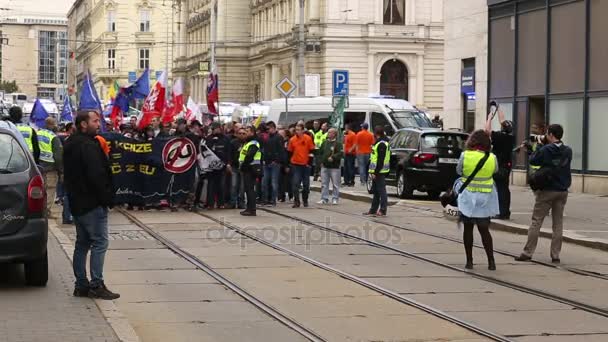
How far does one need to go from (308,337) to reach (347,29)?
191ft

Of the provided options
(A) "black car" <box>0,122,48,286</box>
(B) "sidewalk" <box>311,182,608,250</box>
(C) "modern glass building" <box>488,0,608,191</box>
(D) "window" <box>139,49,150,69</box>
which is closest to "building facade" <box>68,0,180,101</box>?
(D) "window" <box>139,49,150,69</box>

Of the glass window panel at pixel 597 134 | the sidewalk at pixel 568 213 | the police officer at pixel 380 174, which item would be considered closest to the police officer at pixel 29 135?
the police officer at pixel 380 174

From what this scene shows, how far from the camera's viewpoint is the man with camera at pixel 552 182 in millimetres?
14602

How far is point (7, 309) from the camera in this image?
10406 millimetres

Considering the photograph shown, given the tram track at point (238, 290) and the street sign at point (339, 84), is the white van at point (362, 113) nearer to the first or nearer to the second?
the street sign at point (339, 84)

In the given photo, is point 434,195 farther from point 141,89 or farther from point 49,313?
point 49,313

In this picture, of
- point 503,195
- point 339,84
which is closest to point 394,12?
point 339,84

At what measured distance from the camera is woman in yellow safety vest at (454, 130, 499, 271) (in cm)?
1380

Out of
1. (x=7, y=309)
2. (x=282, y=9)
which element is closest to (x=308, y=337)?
(x=7, y=309)

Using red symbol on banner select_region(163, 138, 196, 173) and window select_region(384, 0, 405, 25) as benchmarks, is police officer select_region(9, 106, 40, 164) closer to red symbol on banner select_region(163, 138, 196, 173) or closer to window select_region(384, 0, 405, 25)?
red symbol on banner select_region(163, 138, 196, 173)

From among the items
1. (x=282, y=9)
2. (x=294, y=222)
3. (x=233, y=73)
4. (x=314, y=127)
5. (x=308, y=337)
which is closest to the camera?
(x=308, y=337)

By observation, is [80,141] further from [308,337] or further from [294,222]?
[294,222]

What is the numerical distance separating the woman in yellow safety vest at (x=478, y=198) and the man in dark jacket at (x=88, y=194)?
4692mm

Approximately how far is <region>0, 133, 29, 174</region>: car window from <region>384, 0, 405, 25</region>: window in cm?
5680
